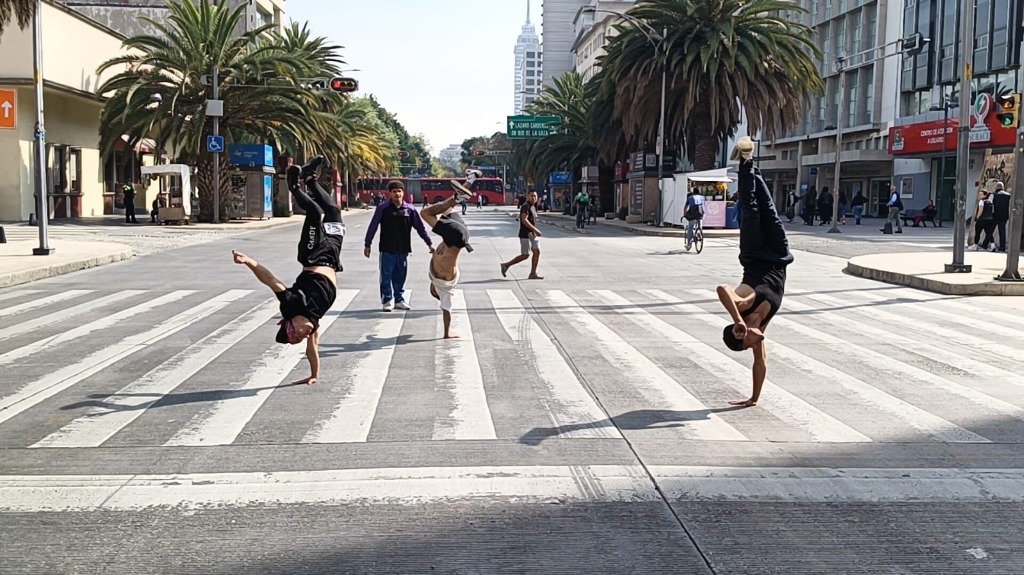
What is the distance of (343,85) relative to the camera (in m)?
38.7

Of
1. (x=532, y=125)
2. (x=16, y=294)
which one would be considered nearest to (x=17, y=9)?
(x=16, y=294)

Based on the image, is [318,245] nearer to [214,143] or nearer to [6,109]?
[6,109]

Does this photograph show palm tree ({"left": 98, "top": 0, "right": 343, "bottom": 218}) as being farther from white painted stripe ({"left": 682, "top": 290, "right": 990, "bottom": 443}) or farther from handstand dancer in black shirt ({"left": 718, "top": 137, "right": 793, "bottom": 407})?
handstand dancer in black shirt ({"left": 718, "top": 137, "right": 793, "bottom": 407})

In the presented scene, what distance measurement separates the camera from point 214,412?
23.7 ft

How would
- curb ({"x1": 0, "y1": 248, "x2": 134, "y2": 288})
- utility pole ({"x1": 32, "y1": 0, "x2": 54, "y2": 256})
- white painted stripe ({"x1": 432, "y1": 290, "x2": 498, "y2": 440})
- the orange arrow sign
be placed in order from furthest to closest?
utility pole ({"x1": 32, "y1": 0, "x2": 54, "y2": 256}), the orange arrow sign, curb ({"x1": 0, "y1": 248, "x2": 134, "y2": 288}), white painted stripe ({"x1": 432, "y1": 290, "x2": 498, "y2": 440})

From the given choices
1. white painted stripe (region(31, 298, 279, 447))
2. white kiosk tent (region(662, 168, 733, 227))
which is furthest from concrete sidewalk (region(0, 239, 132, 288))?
white kiosk tent (region(662, 168, 733, 227))

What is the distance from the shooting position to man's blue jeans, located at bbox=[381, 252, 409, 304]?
13.2m

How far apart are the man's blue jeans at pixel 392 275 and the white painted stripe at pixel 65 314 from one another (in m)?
4.08

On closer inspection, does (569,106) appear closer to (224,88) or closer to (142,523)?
(224,88)

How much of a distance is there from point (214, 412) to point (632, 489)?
3528 millimetres

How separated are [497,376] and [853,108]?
190 feet

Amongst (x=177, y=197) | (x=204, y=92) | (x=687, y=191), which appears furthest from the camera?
(x=687, y=191)

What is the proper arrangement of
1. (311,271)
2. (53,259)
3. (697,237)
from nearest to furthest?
(311,271) < (53,259) < (697,237)

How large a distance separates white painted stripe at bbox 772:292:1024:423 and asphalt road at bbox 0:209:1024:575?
0.04 metres
